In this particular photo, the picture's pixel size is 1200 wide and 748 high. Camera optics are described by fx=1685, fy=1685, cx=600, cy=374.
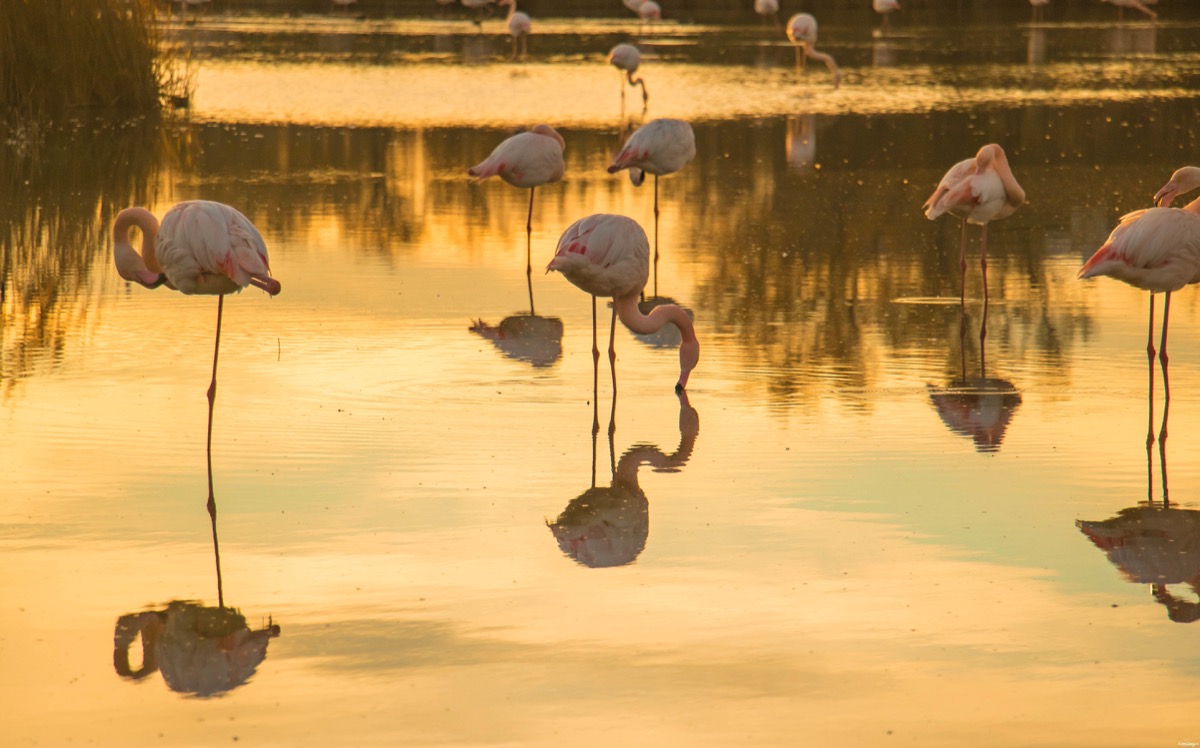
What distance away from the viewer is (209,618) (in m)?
4.95

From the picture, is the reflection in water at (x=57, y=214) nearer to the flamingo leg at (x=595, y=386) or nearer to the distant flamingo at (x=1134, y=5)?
the flamingo leg at (x=595, y=386)

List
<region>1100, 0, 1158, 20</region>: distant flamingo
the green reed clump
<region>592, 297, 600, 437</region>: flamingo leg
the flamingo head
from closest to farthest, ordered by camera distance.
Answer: <region>592, 297, 600, 437</region>: flamingo leg → the flamingo head → the green reed clump → <region>1100, 0, 1158, 20</region>: distant flamingo

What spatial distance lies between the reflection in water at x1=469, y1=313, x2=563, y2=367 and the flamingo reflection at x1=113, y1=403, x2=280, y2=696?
3.63m

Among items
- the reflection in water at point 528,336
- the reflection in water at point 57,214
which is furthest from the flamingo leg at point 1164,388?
the reflection in water at point 57,214

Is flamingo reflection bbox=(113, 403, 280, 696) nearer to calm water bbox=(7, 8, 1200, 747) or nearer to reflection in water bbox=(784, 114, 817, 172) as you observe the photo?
calm water bbox=(7, 8, 1200, 747)

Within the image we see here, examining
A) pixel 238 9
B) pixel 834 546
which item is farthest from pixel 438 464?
pixel 238 9

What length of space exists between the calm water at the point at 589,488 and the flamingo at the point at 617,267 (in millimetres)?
302

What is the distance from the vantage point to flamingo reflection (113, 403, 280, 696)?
178 inches

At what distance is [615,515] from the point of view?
6.04 meters

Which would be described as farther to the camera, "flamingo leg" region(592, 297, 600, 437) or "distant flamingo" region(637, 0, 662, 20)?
"distant flamingo" region(637, 0, 662, 20)

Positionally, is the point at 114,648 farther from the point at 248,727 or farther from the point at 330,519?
the point at 330,519

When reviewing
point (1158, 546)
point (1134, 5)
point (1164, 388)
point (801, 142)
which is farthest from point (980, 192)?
point (1134, 5)

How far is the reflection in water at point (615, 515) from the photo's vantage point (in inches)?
221

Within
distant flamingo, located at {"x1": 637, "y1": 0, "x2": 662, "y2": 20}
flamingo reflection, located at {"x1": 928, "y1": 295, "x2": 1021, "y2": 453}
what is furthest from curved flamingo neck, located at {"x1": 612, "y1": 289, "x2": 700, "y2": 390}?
distant flamingo, located at {"x1": 637, "y1": 0, "x2": 662, "y2": 20}
